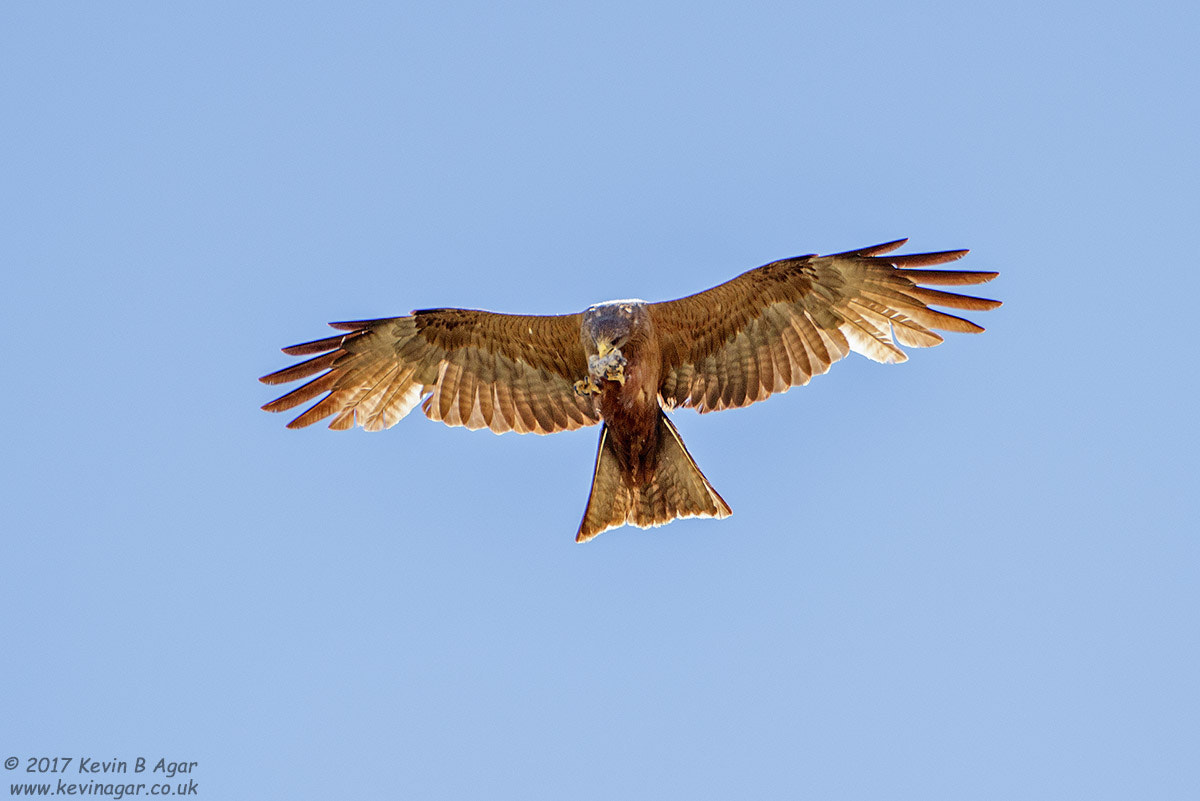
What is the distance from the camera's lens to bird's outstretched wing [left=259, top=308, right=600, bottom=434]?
1095cm

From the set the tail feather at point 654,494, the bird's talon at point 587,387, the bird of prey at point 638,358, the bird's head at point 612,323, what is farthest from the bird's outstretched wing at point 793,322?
the bird's talon at point 587,387

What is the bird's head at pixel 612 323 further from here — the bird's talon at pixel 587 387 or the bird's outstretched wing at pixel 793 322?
the bird's outstretched wing at pixel 793 322

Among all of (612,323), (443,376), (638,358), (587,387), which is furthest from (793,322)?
(443,376)

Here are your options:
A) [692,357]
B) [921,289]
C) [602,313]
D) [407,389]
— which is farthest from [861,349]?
[407,389]

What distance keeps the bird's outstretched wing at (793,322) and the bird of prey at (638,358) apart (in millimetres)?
11

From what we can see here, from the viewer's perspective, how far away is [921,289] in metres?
9.88

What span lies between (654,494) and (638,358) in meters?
1.23

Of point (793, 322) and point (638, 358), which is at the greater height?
point (793, 322)

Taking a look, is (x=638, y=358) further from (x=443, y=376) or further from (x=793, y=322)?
(x=443, y=376)

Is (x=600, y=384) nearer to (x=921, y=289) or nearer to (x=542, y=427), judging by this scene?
(x=542, y=427)

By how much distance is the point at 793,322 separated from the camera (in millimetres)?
10508

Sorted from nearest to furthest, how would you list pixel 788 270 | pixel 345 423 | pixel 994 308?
1. pixel 994 308
2. pixel 788 270
3. pixel 345 423

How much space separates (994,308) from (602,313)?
3.08 metres

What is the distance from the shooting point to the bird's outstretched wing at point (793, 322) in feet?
32.6
